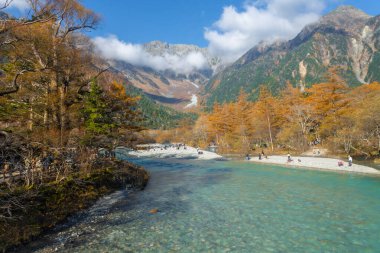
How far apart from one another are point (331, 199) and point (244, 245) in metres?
10.8

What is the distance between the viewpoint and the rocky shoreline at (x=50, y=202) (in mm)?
10875

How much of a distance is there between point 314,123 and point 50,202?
56.0m

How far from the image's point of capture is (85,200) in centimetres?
1706

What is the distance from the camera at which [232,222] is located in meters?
14.3

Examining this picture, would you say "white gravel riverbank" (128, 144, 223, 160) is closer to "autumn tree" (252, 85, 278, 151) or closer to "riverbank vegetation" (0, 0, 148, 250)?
"autumn tree" (252, 85, 278, 151)

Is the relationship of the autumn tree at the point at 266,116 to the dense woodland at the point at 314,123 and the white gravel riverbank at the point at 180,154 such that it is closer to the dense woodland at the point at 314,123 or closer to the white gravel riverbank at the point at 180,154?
the dense woodland at the point at 314,123

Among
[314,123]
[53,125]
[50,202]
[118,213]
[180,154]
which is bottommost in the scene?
[118,213]

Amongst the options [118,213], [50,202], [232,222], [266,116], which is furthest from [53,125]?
[266,116]

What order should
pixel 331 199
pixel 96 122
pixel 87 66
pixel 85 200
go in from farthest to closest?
pixel 96 122
pixel 87 66
pixel 331 199
pixel 85 200

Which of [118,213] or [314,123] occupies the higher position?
[314,123]

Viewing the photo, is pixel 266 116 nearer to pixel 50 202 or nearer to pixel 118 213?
pixel 118 213

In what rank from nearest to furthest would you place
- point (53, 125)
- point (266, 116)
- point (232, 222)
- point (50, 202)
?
point (50, 202) < point (232, 222) < point (53, 125) < point (266, 116)

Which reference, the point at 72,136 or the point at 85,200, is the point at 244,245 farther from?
the point at 72,136

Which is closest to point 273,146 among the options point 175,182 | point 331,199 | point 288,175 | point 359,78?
point 288,175
